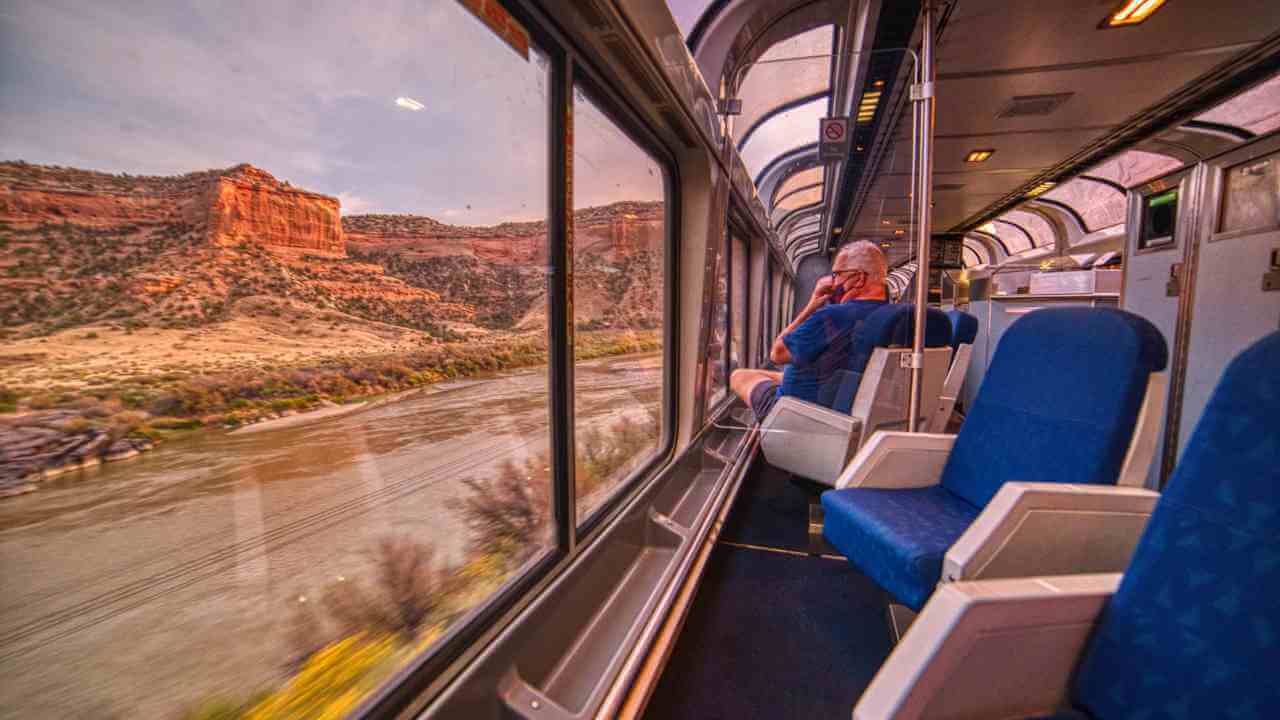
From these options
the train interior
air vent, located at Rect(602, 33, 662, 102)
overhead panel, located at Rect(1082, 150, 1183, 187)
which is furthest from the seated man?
overhead panel, located at Rect(1082, 150, 1183, 187)

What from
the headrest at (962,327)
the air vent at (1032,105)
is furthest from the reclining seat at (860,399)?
the air vent at (1032,105)

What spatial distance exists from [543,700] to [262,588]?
860 mm

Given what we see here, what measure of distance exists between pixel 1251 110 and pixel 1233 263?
5.75 metres

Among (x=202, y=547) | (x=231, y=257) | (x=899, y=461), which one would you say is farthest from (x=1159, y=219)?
(x=202, y=547)

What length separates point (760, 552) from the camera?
8.85ft

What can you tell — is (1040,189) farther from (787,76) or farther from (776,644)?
(776,644)

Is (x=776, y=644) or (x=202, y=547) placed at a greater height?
(x=202, y=547)

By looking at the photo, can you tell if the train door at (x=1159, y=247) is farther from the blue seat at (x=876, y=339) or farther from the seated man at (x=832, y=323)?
the seated man at (x=832, y=323)

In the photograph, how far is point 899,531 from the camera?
162 centimetres

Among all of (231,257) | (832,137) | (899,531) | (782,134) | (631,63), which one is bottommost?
(899,531)

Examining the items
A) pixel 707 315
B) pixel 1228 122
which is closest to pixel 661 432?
pixel 707 315

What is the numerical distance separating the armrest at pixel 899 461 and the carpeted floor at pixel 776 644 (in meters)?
0.59

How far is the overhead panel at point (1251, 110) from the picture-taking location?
218 inches

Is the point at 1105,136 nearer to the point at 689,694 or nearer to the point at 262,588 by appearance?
the point at 689,694
